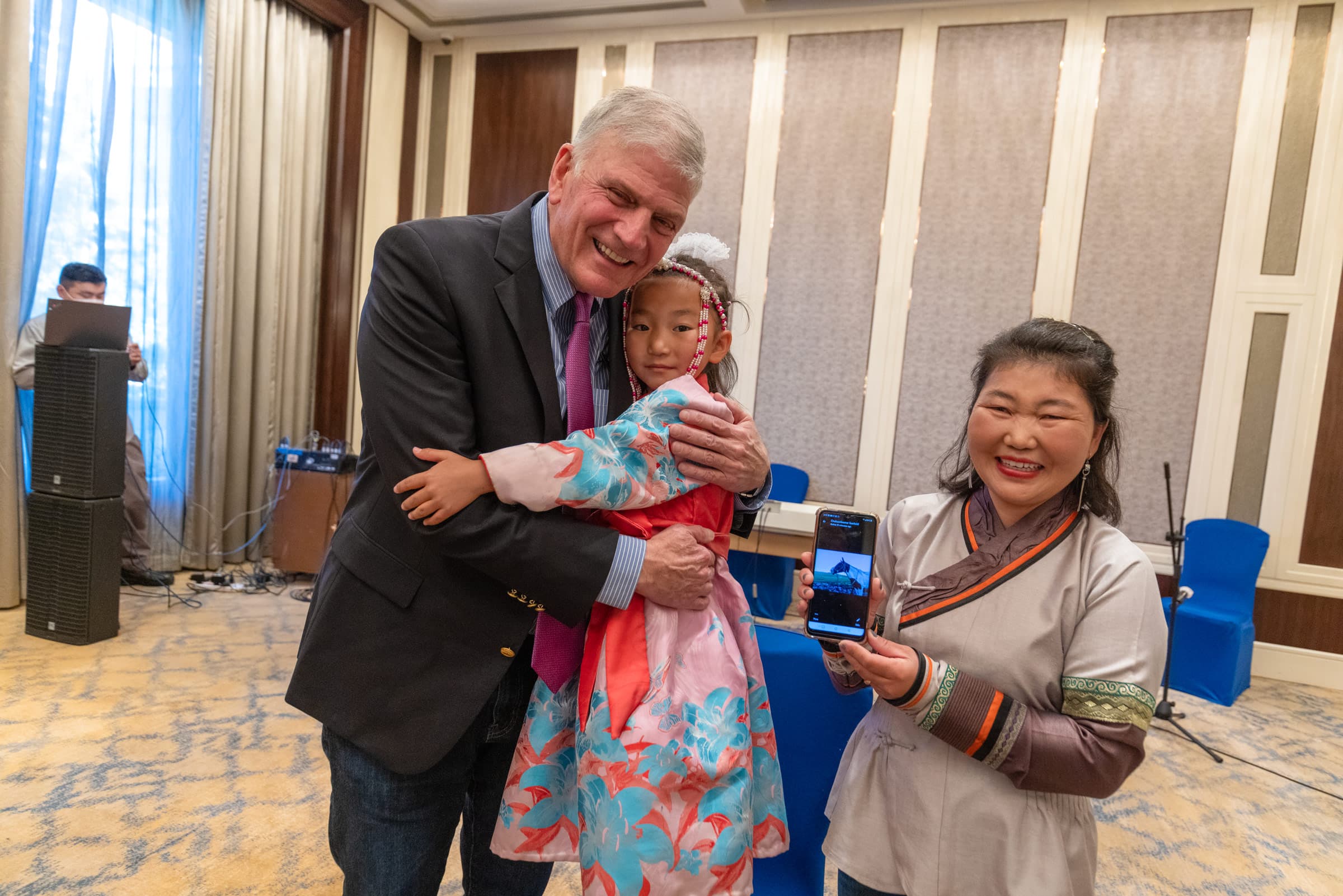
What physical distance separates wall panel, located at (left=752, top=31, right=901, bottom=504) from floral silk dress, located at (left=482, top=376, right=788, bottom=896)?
4284 millimetres

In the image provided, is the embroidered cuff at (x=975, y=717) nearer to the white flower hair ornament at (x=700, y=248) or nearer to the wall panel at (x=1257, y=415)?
the white flower hair ornament at (x=700, y=248)

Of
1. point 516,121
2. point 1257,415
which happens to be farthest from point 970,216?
point 516,121

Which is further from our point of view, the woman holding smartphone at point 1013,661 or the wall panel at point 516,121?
the wall panel at point 516,121

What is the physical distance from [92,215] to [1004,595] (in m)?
5.05

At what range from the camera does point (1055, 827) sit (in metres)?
1.10

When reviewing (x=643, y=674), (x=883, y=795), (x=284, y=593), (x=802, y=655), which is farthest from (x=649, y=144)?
(x=284, y=593)

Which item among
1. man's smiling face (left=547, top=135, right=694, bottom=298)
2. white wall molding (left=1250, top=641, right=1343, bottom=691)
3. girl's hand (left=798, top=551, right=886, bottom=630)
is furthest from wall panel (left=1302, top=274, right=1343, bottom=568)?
man's smiling face (left=547, top=135, right=694, bottom=298)

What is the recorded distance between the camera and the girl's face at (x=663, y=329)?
4.34 feet

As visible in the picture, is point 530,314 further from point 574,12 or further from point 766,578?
point 574,12

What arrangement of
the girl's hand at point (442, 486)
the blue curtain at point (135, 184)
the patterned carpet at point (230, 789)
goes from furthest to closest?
1. the blue curtain at point (135, 184)
2. the patterned carpet at point (230, 789)
3. the girl's hand at point (442, 486)

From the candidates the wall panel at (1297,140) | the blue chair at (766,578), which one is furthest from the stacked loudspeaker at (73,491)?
the wall panel at (1297,140)

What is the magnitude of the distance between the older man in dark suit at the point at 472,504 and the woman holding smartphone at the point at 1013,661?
333 mm

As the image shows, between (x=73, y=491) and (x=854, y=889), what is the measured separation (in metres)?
3.85

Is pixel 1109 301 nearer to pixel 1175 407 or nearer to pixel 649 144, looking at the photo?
pixel 1175 407
